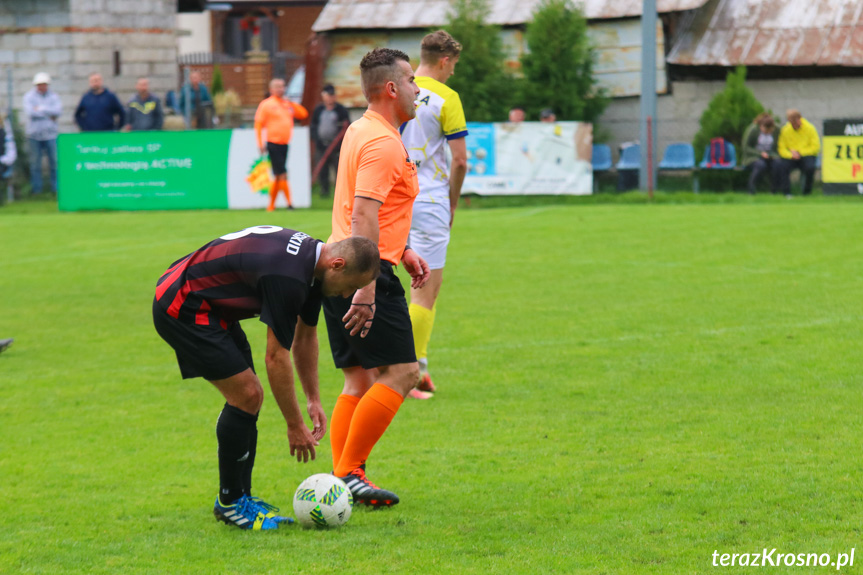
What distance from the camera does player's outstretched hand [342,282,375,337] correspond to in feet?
16.5

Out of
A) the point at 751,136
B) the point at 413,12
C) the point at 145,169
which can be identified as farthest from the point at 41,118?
the point at 751,136

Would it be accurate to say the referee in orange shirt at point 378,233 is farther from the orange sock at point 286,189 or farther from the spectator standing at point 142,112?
the spectator standing at point 142,112

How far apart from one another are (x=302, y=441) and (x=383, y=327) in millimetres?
723

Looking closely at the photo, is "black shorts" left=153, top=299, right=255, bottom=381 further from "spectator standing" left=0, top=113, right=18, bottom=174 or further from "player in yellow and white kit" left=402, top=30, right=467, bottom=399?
"spectator standing" left=0, top=113, right=18, bottom=174

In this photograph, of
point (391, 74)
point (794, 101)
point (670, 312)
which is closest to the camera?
point (391, 74)

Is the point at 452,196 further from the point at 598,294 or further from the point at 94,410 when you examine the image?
the point at 598,294

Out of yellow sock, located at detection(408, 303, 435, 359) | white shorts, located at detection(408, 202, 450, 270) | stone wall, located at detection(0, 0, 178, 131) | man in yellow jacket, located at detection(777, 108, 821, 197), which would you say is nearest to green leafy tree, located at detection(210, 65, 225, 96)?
stone wall, located at detection(0, 0, 178, 131)

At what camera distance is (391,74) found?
5301 millimetres

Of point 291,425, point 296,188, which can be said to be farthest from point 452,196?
point 296,188

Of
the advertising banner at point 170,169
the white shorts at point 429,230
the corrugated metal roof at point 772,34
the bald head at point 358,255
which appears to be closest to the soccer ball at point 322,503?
the bald head at point 358,255

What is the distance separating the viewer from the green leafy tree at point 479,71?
25.7m

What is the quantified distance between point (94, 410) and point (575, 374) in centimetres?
319

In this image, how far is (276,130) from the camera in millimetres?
20594

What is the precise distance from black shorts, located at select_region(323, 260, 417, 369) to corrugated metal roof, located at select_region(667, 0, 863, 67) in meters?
22.1
